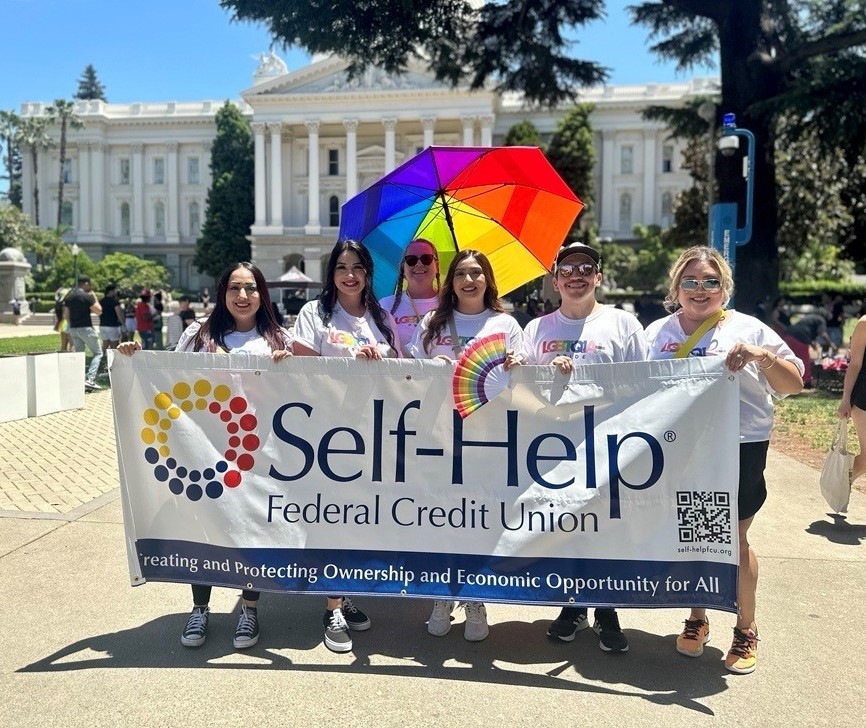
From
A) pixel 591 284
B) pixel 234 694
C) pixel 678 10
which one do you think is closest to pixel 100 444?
pixel 234 694

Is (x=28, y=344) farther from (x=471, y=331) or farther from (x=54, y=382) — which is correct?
(x=471, y=331)

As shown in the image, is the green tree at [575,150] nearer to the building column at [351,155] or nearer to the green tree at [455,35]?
the building column at [351,155]

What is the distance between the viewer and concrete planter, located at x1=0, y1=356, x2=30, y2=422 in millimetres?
10094

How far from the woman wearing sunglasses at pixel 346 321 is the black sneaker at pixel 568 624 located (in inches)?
37.6

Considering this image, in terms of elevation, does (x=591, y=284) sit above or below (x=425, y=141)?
below

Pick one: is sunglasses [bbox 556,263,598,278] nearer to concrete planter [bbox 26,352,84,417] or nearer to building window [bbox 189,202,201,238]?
concrete planter [bbox 26,352,84,417]

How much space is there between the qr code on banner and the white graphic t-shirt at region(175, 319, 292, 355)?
211 centimetres

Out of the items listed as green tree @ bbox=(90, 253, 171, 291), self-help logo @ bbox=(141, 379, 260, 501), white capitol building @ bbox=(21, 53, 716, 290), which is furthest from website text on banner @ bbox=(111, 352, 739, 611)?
green tree @ bbox=(90, 253, 171, 291)

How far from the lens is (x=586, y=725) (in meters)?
3.01

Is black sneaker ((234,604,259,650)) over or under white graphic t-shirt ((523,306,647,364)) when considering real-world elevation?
under

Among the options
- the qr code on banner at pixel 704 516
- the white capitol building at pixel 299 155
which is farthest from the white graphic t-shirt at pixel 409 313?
the white capitol building at pixel 299 155

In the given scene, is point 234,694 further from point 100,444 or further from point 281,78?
point 281,78

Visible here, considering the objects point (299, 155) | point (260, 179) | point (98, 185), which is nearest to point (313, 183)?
point (260, 179)

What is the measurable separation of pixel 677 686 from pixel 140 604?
2.86m
